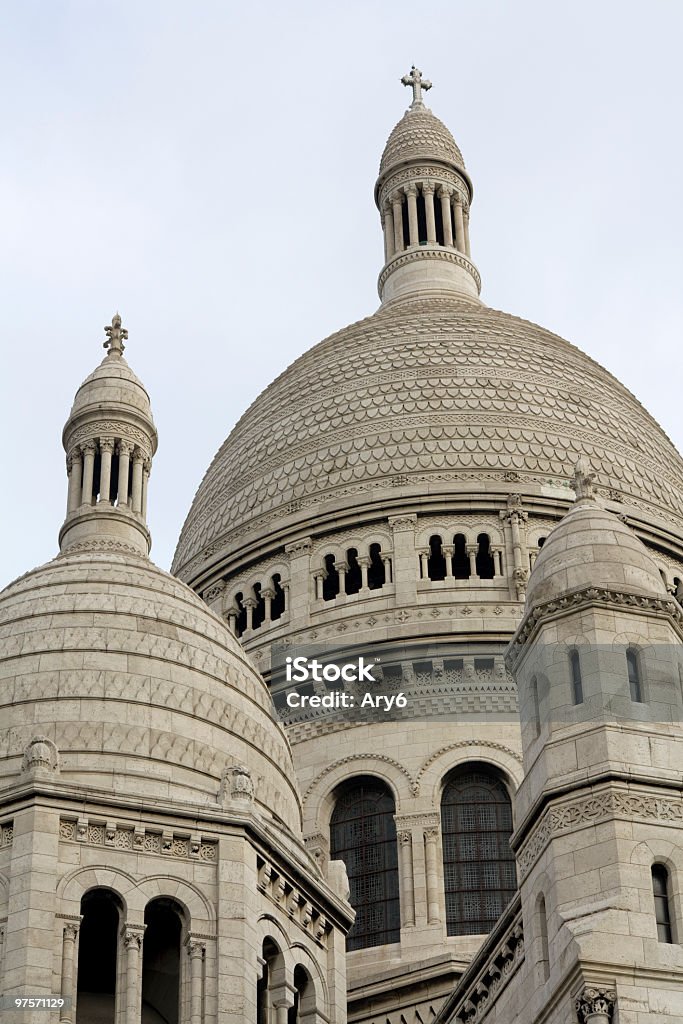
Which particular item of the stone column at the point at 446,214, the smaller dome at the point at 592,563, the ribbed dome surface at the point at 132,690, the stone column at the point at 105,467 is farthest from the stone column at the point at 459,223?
the smaller dome at the point at 592,563

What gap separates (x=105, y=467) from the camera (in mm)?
37281

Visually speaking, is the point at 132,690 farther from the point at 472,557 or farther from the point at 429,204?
the point at 429,204

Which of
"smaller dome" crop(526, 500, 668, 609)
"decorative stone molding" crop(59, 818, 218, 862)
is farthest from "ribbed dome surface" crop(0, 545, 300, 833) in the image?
"smaller dome" crop(526, 500, 668, 609)

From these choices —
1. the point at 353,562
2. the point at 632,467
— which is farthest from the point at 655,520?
the point at 353,562

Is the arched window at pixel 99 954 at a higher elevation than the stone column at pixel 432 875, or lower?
lower

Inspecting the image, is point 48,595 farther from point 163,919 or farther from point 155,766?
point 163,919

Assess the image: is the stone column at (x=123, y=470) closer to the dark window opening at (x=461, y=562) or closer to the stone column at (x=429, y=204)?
the dark window opening at (x=461, y=562)

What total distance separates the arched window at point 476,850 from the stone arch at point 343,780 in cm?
81

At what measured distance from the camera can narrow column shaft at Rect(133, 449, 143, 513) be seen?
3678 cm

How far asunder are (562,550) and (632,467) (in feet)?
65.8

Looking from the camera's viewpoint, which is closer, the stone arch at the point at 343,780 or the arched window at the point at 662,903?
the arched window at the point at 662,903

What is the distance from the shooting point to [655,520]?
4528cm

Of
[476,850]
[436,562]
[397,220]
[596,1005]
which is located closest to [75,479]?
[436,562]

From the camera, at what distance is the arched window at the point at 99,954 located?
27.6 meters
